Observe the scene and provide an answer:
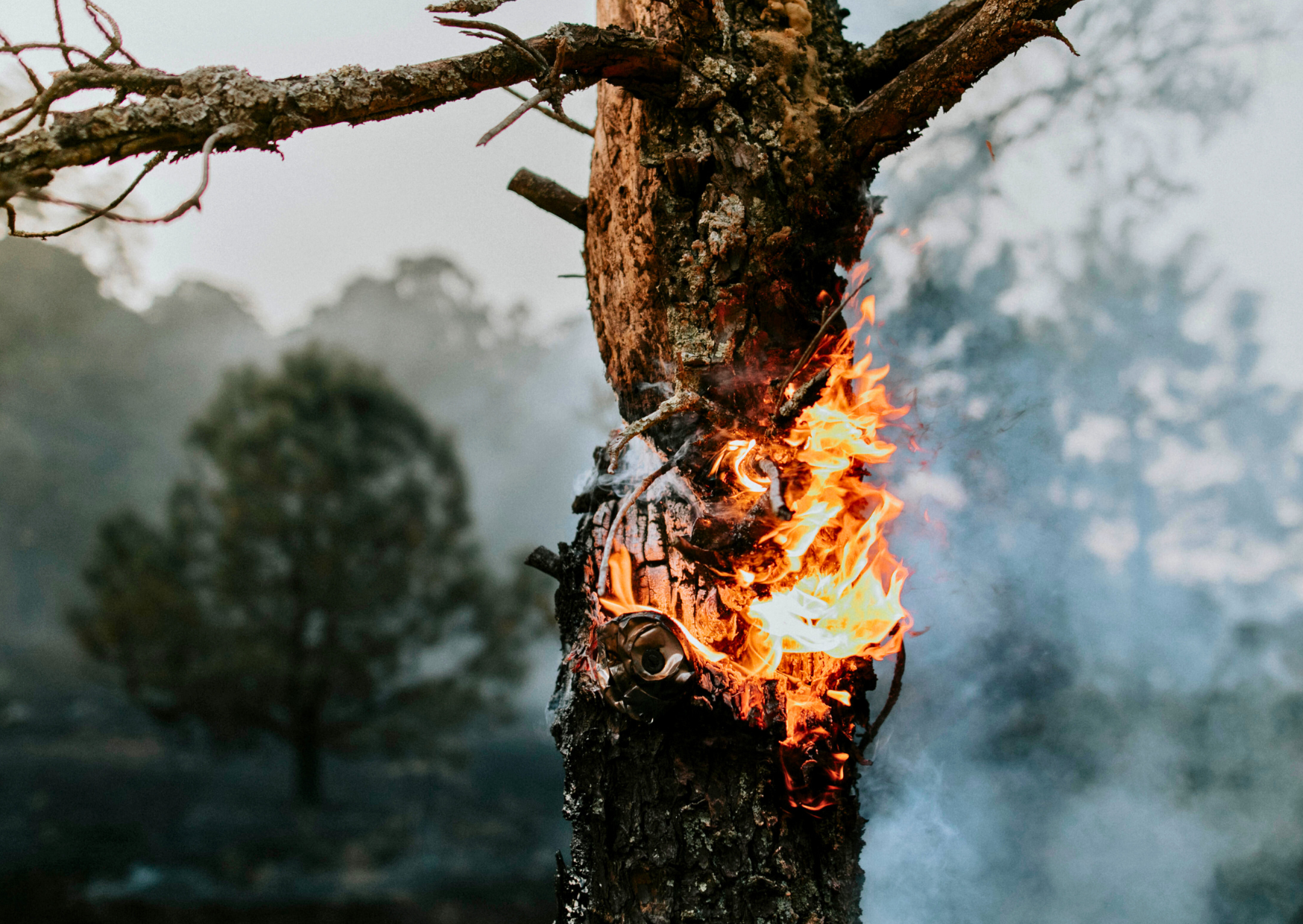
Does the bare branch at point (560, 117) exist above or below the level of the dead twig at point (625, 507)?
above

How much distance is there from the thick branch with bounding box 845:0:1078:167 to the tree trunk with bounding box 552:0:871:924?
0.24ft

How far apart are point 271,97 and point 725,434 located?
3.10 feet

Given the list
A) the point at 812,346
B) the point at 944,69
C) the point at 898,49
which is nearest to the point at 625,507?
the point at 812,346

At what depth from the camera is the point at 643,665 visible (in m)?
1.24

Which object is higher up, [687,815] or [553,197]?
[553,197]

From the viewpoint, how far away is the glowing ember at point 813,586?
4.23 ft

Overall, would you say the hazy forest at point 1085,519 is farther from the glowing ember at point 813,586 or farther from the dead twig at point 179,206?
the dead twig at point 179,206

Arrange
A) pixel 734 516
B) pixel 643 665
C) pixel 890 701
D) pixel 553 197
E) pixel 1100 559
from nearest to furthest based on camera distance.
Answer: pixel 643 665, pixel 734 516, pixel 890 701, pixel 553 197, pixel 1100 559

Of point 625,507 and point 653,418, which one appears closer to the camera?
point 653,418

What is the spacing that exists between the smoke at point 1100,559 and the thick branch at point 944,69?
2.24ft

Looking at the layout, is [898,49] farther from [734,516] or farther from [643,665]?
[643,665]

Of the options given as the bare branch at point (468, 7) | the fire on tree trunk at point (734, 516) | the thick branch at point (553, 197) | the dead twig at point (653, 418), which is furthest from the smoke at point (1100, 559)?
the bare branch at point (468, 7)

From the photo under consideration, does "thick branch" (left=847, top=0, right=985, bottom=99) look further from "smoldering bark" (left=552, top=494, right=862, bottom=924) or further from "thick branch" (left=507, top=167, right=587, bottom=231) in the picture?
"smoldering bark" (left=552, top=494, right=862, bottom=924)

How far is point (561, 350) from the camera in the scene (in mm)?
3674
